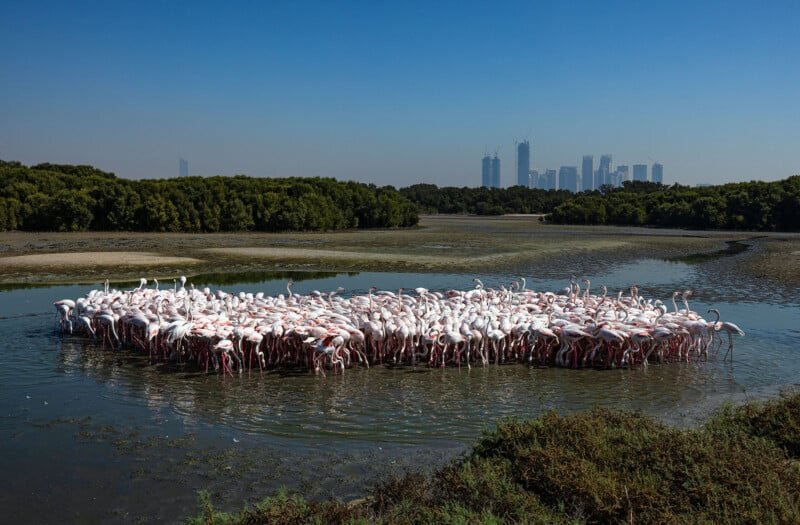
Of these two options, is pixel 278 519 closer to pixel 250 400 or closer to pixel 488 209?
pixel 250 400

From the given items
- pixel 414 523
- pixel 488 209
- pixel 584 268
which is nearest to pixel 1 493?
pixel 414 523

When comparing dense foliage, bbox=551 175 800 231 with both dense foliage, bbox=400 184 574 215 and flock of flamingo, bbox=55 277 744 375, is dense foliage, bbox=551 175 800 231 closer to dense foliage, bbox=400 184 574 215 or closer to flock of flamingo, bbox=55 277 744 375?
dense foliage, bbox=400 184 574 215

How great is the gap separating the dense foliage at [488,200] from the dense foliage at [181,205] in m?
49.4

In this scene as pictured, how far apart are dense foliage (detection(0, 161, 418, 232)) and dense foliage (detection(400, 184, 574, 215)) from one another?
49.4 metres

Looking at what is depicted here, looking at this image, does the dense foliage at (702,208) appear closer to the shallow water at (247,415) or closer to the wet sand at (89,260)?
the wet sand at (89,260)

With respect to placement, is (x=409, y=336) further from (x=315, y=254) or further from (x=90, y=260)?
(x=315, y=254)

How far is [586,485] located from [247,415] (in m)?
6.00

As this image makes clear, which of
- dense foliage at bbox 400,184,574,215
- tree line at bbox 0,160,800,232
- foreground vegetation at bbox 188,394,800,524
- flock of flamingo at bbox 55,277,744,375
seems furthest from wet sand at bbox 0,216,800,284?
dense foliage at bbox 400,184,574,215

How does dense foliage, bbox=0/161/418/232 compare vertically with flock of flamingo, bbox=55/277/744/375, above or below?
above

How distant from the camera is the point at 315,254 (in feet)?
128

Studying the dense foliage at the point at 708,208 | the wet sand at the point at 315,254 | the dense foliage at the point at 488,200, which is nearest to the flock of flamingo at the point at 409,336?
the wet sand at the point at 315,254

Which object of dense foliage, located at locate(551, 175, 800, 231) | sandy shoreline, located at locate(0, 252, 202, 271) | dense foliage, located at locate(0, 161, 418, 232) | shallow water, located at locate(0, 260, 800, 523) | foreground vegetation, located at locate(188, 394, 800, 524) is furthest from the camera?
dense foliage, located at locate(551, 175, 800, 231)

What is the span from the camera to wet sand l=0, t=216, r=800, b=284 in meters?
30.7

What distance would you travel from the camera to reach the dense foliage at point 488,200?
123562 mm
